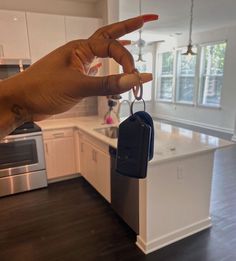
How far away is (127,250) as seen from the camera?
2.05 m

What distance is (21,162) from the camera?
3.07 metres

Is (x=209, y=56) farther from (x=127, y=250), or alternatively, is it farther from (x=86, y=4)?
(x=127, y=250)

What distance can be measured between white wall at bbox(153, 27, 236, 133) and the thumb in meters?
6.36

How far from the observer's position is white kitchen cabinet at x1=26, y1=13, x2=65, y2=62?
3074 mm

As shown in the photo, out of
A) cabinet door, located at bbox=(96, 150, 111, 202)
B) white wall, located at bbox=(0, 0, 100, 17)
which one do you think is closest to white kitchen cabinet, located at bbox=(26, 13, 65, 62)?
white wall, located at bbox=(0, 0, 100, 17)

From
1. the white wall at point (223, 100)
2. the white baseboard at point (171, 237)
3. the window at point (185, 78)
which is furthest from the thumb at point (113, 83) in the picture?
the window at point (185, 78)

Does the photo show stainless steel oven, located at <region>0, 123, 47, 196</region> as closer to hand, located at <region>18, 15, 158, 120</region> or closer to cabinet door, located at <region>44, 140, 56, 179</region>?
cabinet door, located at <region>44, 140, 56, 179</region>

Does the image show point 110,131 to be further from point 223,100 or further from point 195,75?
point 195,75

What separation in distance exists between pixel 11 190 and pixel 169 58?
6.81 metres

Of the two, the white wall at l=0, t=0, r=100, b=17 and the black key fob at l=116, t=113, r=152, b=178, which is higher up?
the white wall at l=0, t=0, r=100, b=17

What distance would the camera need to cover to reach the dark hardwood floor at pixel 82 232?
200cm

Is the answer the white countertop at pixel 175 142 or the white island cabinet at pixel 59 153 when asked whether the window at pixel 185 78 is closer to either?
the white countertop at pixel 175 142

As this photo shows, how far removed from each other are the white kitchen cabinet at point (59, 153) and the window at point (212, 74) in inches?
187

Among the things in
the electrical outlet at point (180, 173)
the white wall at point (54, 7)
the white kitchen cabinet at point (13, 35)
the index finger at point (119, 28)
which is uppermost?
the white wall at point (54, 7)
